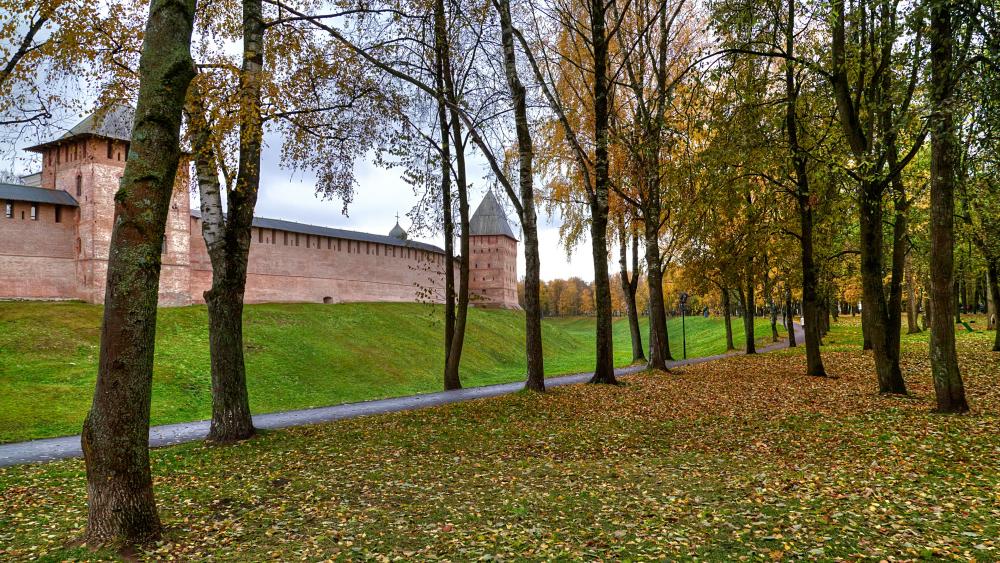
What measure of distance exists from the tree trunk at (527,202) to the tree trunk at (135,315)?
362 inches

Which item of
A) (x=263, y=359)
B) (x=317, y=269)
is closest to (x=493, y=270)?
(x=317, y=269)

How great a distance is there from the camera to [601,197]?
15258 mm

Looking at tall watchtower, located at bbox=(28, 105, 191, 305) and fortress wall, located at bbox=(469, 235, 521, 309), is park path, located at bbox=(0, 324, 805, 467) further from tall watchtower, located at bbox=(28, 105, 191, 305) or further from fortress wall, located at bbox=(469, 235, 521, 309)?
fortress wall, located at bbox=(469, 235, 521, 309)

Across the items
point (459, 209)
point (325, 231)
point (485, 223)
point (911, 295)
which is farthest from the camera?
point (485, 223)

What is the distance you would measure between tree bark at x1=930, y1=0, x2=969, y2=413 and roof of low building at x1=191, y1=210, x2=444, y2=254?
33132mm

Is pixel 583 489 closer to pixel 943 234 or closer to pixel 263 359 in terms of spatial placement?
pixel 943 234

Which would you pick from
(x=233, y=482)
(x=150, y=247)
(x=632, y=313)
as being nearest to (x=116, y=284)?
(x=150, y=247)

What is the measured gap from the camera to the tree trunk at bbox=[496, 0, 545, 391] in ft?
45.7

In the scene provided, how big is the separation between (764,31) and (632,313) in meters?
13.1

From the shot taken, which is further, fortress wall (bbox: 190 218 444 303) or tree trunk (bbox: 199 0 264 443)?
fortress wall (bbox: 190 218 444 303)

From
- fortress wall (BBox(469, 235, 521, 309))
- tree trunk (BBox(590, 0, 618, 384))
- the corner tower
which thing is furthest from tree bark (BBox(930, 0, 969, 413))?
fortress wall (BBox(469, 235, 521, 309))

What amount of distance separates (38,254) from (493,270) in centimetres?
4316

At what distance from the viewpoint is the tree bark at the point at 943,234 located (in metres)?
8.64

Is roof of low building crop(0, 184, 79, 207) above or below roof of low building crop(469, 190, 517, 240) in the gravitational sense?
below
